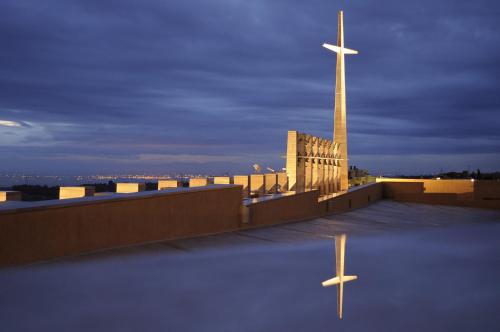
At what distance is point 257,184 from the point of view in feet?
41.1

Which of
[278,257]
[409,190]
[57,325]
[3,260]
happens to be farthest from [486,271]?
[409,190]

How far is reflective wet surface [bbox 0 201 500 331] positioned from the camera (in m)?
3.82

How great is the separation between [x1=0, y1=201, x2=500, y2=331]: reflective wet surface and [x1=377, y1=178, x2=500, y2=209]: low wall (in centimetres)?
1969

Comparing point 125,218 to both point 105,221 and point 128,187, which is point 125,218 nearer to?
point 105,221

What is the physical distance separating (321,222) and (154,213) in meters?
5.95

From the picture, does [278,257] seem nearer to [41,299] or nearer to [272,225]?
[41,299]

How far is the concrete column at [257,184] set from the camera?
40.5ft

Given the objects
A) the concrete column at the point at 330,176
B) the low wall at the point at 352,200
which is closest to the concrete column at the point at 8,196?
the low wall at the point at 352,200

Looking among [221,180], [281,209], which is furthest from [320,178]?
[221,180]

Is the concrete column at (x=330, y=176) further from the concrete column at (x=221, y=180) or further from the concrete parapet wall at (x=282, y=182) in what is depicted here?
the concrete column at (x=221, y=180)

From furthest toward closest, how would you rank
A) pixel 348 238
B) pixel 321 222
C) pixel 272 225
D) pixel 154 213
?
pixel 321 222
pixel 272 225
pixel 348 238
pixel 154 213

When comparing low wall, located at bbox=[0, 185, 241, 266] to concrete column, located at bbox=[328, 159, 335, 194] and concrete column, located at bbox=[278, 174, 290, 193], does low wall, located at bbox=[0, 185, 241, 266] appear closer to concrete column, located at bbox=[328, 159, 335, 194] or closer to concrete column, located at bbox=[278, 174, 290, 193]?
concrete column, located at bbox=[278, 174, 290, 193]

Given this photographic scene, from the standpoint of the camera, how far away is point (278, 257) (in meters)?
6.62

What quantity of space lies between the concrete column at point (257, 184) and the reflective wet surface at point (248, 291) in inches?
189
